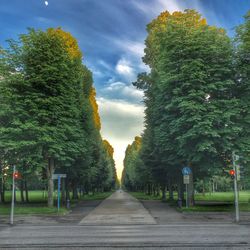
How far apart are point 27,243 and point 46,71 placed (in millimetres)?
17905

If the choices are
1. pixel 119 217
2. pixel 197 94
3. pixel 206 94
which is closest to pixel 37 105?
pixel 119 217

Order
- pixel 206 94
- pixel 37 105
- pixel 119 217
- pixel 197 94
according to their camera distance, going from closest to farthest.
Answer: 1. pixel 119 217
2. pixel 197 94
3. pixel 206 94
4. pixel 37 105

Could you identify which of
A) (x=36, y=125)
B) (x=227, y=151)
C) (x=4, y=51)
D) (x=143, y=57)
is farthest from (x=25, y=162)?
(x=143, y=57)

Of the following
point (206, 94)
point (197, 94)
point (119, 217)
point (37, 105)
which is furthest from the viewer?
point (37, 105)

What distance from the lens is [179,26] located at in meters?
27.0

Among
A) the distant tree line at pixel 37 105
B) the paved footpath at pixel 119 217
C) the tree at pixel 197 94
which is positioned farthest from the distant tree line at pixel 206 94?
the distant tree line at pixel 37 105

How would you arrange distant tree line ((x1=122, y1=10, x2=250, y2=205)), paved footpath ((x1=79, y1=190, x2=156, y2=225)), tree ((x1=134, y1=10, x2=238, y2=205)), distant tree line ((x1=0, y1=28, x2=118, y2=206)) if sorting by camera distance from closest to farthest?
paved footpath ((x1=79, y1=190, x2=156, y2=225)) < tree ((x1=134, y1=10, x2=238, y2=205)) < distant tree line ((x1=122, y1=10, x2=250, y2=205)) < distant tree line ((x1=0, y1=28, x2=118, y2=206))

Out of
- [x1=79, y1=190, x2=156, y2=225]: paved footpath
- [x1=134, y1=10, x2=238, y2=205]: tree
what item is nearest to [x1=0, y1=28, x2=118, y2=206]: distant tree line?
[x1=79, y1=190, x2=156, y2=225]: paved footpath

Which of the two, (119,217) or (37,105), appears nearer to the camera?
(119,217)

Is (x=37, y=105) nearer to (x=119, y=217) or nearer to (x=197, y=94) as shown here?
(x=119, y=217)

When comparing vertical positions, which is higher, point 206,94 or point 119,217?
point 206,94

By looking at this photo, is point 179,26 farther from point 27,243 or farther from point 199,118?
point 27,243

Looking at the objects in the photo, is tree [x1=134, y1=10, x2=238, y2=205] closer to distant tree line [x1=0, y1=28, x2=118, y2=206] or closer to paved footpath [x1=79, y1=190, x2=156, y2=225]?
paved footpath [x1=79, y1=190, x2=156, y2=225]

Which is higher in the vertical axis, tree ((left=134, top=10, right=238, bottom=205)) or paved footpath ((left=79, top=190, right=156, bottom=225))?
tree ((left=134, top=10, right=238, bottom=205))
